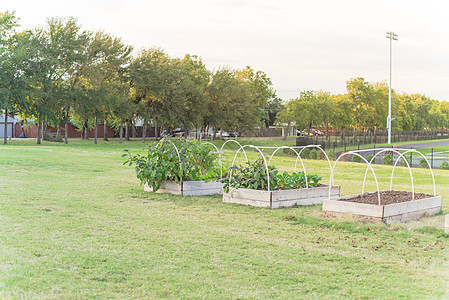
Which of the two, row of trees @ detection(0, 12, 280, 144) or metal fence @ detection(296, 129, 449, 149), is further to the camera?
metal fence @ detection(296, 129, 449, 149)

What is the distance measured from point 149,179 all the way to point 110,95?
34060mm

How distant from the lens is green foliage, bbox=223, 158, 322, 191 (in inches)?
410

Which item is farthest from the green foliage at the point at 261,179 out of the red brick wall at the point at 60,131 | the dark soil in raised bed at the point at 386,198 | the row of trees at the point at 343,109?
the row of trees at the point at 343,109

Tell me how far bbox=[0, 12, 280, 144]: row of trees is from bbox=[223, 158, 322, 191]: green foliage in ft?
103

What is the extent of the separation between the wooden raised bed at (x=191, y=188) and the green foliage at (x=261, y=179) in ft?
3.17

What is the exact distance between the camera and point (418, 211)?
30.5 ft

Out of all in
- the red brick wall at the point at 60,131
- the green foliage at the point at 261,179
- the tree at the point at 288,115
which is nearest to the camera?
the green foliage at the point at 261,179

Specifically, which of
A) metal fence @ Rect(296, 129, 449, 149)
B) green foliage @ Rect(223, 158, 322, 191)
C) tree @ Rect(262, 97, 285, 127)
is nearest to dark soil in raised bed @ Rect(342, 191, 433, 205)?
green foliage @ Rect(223, 158, 322, 191)

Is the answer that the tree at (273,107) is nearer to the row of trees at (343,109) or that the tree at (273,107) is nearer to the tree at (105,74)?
the row of trees at (343,109)

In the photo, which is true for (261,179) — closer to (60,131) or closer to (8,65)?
(8,65)

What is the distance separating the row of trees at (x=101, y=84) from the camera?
132 feet

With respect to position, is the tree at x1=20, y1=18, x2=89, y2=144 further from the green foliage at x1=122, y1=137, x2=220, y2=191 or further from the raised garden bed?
the raised garden bed

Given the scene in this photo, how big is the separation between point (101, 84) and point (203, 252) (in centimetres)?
4150

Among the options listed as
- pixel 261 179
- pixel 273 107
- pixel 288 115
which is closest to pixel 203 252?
pixel 261 179
